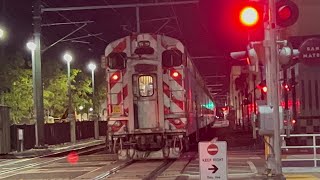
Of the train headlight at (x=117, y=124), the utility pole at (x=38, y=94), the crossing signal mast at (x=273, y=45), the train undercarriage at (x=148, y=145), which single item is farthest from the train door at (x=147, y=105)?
the utility pole at (x=38, y=94)

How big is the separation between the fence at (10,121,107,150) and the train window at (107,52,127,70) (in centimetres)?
1234

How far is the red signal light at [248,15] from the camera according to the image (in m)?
11.1

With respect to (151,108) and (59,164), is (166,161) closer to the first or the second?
(151,108)

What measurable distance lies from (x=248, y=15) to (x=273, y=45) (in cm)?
107

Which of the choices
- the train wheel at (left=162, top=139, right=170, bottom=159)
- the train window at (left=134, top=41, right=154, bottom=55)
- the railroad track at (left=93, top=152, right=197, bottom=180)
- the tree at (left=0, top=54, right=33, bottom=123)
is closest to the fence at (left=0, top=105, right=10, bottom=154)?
the tree at (left=0, top=54, right=33, bottom=123)

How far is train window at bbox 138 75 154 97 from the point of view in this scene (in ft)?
70.7

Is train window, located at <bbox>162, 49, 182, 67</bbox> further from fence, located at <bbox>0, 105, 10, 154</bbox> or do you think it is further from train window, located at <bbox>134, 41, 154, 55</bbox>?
fence, located at <bbox>0, 105, 10, 154</bbox>

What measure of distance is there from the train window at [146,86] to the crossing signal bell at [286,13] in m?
10.6

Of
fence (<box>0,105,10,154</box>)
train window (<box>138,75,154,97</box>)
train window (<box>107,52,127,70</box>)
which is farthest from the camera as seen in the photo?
fence (<box>0,105,10,154</box>)

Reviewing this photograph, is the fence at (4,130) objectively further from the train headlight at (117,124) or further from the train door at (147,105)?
the train door at (147,105)

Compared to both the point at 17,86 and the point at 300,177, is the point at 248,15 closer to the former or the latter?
the point at 300,177

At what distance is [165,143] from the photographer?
70.8 ft

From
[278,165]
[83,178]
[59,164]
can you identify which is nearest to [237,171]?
[83,178]

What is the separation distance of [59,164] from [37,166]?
33.6 inches
